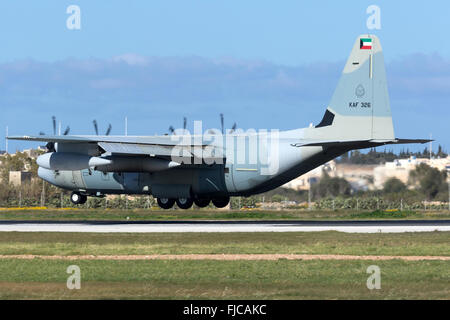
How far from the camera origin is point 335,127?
47.6 meters

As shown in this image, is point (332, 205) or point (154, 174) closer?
point (154, 174)

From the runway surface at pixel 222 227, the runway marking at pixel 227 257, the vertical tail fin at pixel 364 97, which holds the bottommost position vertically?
the runway marking at pixel 227 257

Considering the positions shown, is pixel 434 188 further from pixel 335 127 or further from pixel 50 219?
pixel 50 219

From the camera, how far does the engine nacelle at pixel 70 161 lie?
Answer: 160ft

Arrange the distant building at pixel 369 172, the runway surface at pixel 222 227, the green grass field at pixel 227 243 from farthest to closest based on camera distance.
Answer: the distant building at pixel 369 172
the runway surface at pixel 222 227
the green grass field at pixel 227 243

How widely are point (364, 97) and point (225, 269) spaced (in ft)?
78.5

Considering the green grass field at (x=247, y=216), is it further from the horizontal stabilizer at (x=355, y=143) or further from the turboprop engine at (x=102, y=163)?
the horizontal stabilizer at (x=355, y=143)

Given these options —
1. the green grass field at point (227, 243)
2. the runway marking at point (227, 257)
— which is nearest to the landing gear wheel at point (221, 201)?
the green grass field at point (227, 243)

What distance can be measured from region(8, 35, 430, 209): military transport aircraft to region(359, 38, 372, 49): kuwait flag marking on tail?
0.04 meters

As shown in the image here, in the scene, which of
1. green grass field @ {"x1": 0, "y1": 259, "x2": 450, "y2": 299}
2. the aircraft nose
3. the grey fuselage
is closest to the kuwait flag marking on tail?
the grey fuselage

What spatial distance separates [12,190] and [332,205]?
110 feet

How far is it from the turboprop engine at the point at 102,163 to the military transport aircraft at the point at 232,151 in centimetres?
6
